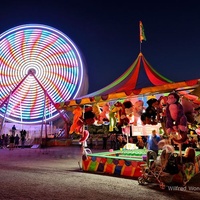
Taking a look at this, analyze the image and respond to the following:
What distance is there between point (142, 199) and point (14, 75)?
85.4 ft

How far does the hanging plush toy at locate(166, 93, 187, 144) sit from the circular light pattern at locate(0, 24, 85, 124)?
21471 millimetres

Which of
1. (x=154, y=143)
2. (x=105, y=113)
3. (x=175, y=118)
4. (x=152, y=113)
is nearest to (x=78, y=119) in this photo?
(x=105, y=113)

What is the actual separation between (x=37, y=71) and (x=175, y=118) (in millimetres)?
25372

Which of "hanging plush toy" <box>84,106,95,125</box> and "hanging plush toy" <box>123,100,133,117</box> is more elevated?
"hanging plush toy" <box>123,100,133,117</box>

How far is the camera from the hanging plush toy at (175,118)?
5.71 meters

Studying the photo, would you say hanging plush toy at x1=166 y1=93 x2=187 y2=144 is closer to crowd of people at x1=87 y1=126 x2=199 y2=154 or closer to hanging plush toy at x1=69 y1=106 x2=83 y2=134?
crowd of people at x1=87 y1=126 x2=199 y2=154

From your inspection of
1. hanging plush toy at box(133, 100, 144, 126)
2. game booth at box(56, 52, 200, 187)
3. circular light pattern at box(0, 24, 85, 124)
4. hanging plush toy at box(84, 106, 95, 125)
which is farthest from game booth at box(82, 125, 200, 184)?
circular light pattern at box(0, 24, 85, 124)

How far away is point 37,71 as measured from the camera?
2911 cm

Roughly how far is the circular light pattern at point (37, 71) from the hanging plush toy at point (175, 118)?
70.4 ft

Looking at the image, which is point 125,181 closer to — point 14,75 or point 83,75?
point 83,75

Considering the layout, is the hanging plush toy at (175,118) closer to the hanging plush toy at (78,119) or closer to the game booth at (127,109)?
the game booth at (127,109)

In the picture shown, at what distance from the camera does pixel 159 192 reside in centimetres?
527

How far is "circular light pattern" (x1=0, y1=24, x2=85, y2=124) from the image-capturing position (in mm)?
27297

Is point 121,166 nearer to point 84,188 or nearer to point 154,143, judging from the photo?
point 154,143
